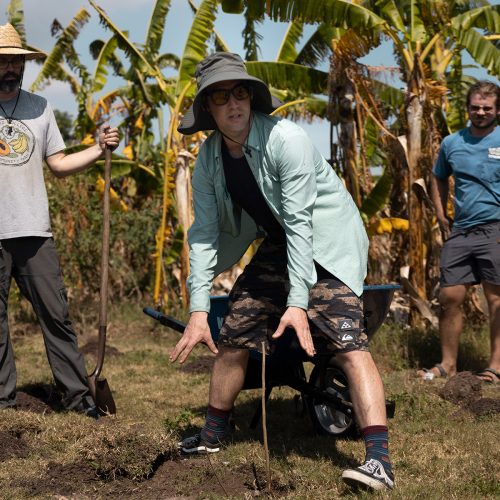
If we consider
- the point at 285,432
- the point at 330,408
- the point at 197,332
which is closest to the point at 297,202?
the point at 197,332

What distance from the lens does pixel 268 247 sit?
14.5 ft

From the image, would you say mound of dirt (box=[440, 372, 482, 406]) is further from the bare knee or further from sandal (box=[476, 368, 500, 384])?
the bare knee

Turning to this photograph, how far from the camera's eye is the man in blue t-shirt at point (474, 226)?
6.29 metres

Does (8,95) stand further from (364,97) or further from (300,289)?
(364,97)

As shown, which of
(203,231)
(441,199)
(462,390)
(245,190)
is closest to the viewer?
(245,190)

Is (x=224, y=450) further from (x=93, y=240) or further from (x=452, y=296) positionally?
(x=93, y=240)

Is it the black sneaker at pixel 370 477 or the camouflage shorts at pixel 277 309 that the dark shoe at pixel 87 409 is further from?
the black sneaker at pixel 370 477

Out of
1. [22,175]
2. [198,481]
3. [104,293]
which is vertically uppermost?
[22,175]

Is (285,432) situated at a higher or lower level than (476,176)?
lower

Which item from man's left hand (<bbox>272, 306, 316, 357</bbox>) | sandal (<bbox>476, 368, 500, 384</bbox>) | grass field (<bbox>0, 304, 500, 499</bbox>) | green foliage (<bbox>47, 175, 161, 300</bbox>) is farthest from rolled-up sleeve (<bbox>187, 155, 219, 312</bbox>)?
green foliage (<bbox>47, 175, 161, 300</bbox>)

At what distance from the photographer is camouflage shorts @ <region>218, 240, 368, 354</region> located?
393 centimetres

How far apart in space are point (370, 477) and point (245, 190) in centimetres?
148

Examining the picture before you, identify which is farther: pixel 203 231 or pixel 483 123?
pixel 483 123

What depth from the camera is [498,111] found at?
6352 mm
